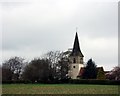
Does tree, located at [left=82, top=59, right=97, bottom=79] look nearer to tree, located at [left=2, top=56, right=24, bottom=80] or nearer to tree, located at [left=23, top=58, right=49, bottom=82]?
tree, located at [left=23, top=58, right=49, bottom=82]

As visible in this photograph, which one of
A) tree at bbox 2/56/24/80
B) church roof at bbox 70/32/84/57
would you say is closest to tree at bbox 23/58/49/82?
tree at bbox 2/56/24/80

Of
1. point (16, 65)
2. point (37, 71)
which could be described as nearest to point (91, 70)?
point (37, 71)

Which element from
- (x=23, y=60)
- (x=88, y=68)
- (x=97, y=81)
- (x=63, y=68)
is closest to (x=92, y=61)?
(x=88, y=68)

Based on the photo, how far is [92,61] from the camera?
Result: 6856 centimetres

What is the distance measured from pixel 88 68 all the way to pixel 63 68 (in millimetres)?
5982

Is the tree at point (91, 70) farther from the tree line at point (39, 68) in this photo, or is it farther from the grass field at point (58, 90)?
the grass field at point (58, 90)

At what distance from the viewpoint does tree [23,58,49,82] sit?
6125cm

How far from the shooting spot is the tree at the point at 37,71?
61.2 m

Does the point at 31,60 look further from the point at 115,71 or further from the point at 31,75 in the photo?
the point at 115,71

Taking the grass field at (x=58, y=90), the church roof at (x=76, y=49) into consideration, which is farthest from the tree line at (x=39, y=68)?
the grass field at (x=58, y=90)

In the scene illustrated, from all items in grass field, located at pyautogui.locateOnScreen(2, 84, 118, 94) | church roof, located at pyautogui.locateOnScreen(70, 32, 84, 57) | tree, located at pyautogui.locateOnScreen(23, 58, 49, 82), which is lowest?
grass field, located at pyautogui.locateOnScreen(2, 84, 118, 94)

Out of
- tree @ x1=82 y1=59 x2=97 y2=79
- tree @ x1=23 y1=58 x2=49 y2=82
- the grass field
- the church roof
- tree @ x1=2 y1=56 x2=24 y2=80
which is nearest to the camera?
the grass field

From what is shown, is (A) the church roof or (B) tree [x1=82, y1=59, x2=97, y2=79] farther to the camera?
(A) the church roof

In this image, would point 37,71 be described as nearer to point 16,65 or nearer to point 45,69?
point 45,69
